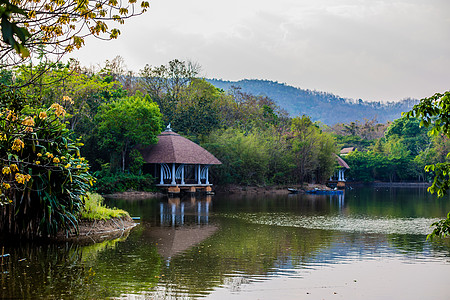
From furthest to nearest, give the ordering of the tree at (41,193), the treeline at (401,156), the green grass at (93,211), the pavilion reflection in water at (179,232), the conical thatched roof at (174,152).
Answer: the treeline at (401,156) < the conical thatched roof at (174,152) < the green grass at (93,211) < the pavilion reflection in water at (179,232) < the tree at (41,193)

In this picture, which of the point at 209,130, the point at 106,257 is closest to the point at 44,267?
the point at 106,257

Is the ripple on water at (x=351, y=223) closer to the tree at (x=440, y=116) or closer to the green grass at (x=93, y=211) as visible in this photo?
the green grass at (x=93, y=211)

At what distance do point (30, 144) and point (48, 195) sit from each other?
122 cm

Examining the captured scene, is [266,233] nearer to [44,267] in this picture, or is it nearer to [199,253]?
[199,253]

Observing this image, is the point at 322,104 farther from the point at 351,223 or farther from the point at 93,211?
the point at 93,211

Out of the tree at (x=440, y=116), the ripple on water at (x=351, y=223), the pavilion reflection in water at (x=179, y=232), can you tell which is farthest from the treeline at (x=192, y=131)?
the tree at (x=440, y=116)

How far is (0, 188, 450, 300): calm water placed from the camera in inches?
293

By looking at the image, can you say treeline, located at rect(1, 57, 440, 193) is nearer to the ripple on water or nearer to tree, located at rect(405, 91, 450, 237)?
the ripple on water

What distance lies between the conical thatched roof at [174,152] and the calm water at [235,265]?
59.0 ft

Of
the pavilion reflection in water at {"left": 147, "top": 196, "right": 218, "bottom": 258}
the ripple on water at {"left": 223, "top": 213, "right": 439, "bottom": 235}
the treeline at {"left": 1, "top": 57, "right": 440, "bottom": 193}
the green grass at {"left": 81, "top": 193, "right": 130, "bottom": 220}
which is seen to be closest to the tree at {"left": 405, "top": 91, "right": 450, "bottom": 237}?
the pavilion reflection in water at {"left": 147, "top": 196, "right": 218, "bottom": 258}

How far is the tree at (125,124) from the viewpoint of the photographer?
31.3 m

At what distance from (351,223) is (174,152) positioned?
1805cm

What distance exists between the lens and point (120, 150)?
3219 centimetres

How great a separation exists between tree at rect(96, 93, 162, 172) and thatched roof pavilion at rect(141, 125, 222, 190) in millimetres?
1434
